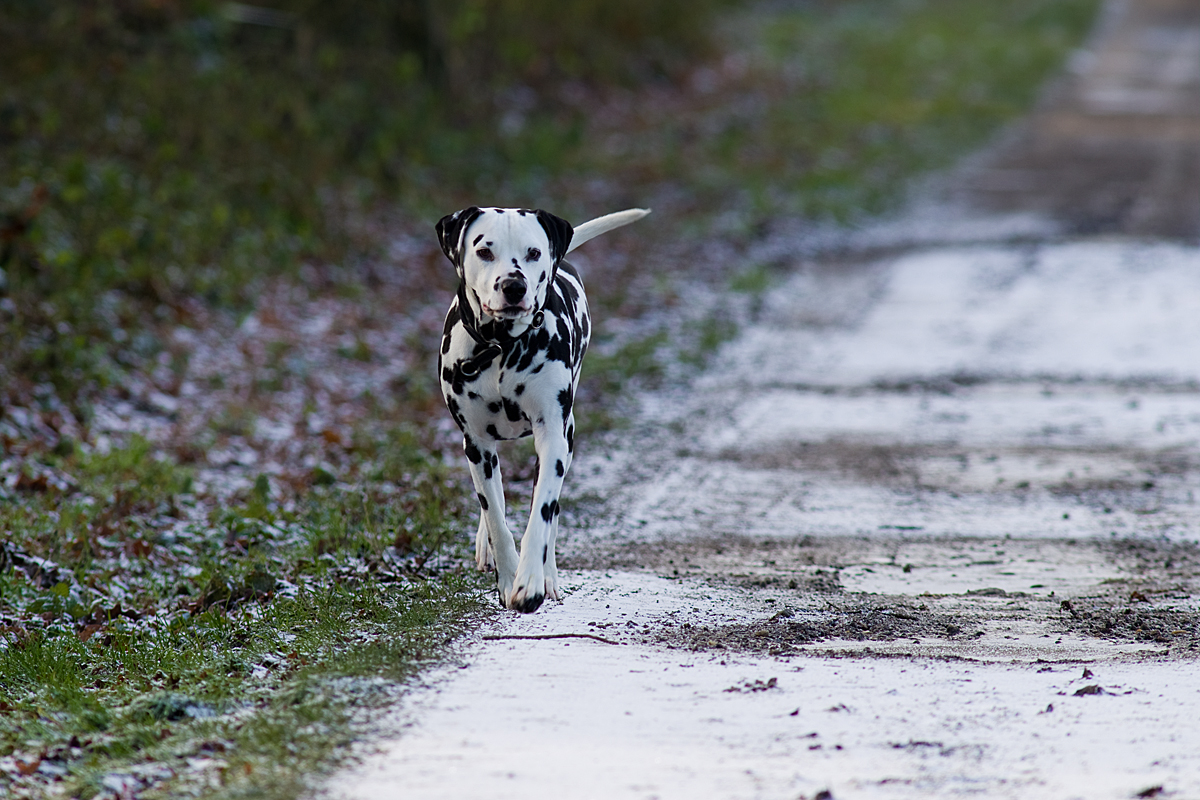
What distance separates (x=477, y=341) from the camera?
5695 millimetres

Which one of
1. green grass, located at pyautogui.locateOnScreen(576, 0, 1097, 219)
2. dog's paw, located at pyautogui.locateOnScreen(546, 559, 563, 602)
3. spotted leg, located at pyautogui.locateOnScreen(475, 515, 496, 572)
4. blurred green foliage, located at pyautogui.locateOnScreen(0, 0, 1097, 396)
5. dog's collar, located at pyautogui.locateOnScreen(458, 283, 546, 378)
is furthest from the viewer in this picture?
green grass, located at pyautogui.locateOnScreen(576, 0, 1097, 219)

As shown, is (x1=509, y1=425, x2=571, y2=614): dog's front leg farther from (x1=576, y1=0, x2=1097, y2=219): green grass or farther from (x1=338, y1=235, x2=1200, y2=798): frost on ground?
(x1=576, y1=0, x2=1097, y2=219): green grass

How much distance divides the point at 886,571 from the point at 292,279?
22.8 feet

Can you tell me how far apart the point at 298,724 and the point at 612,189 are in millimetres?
11827

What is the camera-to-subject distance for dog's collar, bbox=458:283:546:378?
5668 mm

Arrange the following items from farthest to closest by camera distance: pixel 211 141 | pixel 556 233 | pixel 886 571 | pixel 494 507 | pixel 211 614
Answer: pixel 211 141, pixel 886 571, pixel 211 614, pixel 494 507, pixel 556 233

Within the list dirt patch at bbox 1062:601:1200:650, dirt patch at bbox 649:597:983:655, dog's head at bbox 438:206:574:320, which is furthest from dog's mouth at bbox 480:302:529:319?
dirt patch at bbox 1062:601:1200:650

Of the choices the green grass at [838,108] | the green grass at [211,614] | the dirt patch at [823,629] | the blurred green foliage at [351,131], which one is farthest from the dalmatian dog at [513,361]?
the green grass at [838,108]

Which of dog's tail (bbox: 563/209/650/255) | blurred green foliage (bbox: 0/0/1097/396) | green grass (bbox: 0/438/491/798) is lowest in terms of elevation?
green grass (bbox: 0/438/491/798)

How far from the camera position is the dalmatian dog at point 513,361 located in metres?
5.43

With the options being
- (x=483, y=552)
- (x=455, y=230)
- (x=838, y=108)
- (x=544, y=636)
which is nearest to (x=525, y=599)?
(x=544, y=636)

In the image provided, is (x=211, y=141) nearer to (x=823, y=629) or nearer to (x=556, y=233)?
(x=556, y=233)

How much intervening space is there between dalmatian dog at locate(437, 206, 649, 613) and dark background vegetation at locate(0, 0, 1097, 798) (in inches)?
19.8

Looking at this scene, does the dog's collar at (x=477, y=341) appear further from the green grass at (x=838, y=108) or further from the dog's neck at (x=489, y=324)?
the green grass at (x=838, y=108)
